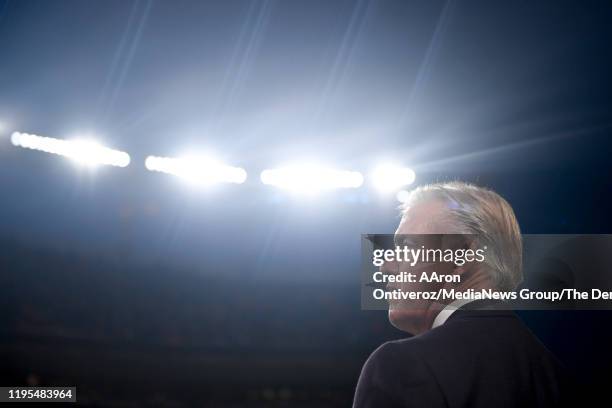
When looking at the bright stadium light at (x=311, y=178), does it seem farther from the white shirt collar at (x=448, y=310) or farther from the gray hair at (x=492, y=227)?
the white shirt collar at (x=448, y=310)

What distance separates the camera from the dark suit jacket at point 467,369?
0.90 metres

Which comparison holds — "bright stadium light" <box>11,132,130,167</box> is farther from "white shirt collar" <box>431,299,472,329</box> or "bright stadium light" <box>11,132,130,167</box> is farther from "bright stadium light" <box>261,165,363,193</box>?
"white shirt collar" <box>431,299,472,329</box>

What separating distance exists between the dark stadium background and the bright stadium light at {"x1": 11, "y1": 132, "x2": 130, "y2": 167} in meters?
0.14

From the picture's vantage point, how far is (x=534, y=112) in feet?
18.2

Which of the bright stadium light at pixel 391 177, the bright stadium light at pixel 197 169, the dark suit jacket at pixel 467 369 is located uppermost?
the bright stadium light at pixel 197 169

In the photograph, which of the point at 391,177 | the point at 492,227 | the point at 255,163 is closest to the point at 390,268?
the point at 492,227

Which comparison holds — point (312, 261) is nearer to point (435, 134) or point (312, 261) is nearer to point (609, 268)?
point (435, 134)

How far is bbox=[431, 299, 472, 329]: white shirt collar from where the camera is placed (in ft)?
3.47

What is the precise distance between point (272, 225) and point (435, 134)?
145 inches

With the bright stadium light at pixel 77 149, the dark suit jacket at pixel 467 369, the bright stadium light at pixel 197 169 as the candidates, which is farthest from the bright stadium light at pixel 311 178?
the dark suit jacket at pixel 467 369

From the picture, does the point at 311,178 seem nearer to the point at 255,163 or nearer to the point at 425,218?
the point at 255,163

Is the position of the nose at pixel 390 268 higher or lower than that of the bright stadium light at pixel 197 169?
lower

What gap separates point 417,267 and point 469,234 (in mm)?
134

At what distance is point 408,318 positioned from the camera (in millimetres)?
1150
